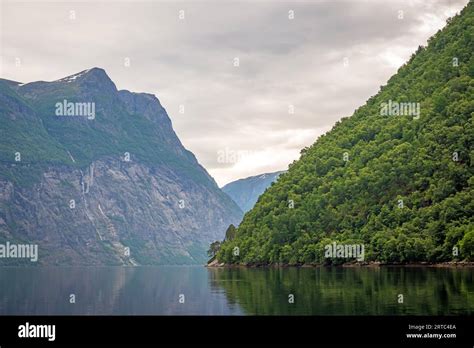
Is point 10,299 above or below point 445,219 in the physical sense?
below

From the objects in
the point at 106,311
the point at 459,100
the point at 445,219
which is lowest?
the point at 106,311

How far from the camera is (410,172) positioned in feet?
588

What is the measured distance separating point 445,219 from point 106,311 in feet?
362
